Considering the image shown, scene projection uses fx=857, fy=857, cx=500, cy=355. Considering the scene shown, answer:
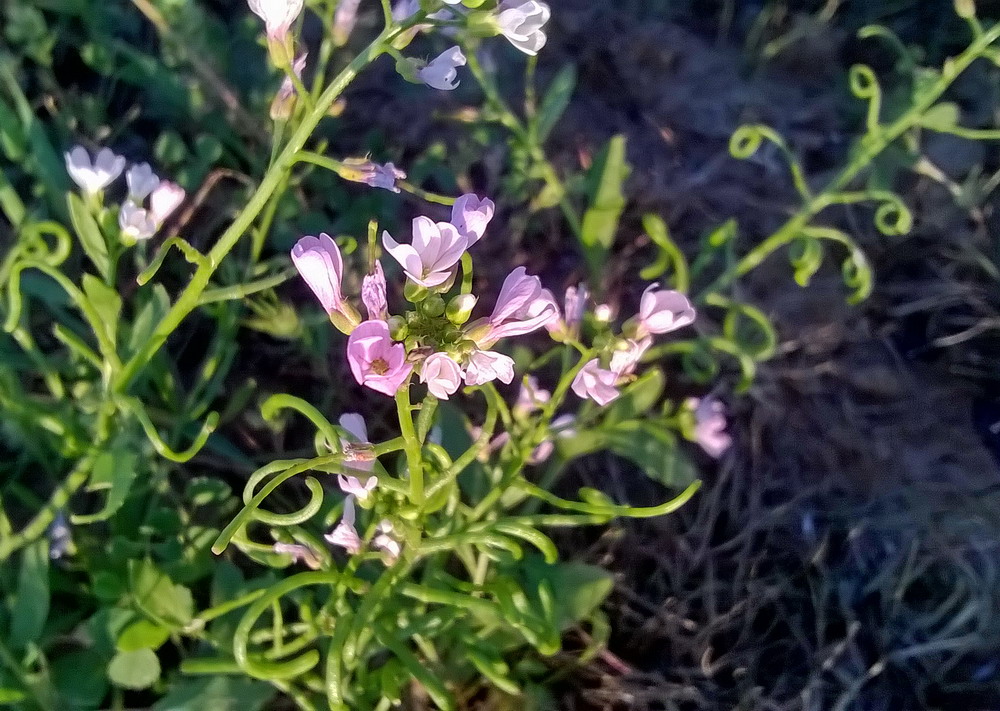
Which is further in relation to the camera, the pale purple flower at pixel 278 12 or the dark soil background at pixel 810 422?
the dark soil background at pixel 810 422

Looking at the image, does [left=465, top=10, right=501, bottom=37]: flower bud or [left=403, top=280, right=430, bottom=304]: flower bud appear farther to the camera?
[left=465, top=10, right=501, bottom=37]: flower bud

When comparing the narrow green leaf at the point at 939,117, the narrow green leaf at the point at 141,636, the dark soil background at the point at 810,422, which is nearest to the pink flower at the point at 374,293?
the narrow green leaf at the point at 141,636

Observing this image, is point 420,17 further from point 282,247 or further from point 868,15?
point 868,15

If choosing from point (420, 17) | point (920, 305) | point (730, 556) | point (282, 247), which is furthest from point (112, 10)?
point (920, 305)

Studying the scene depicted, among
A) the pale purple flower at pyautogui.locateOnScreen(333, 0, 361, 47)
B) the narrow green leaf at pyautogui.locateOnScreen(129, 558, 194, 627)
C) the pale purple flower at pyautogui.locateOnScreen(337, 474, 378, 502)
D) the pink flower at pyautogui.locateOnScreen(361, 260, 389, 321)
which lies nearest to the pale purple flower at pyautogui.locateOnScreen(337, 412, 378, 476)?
the pale purple flower at pyautogui.locateOnScreen(337, 474, 378, 502)

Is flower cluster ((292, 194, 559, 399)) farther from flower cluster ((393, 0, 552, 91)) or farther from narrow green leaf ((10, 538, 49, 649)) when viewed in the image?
narrow green leaf ((10, 538, 49, 649))

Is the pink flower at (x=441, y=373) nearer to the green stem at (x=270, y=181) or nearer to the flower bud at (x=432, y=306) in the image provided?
the flower bud at (x=432, y=306)
